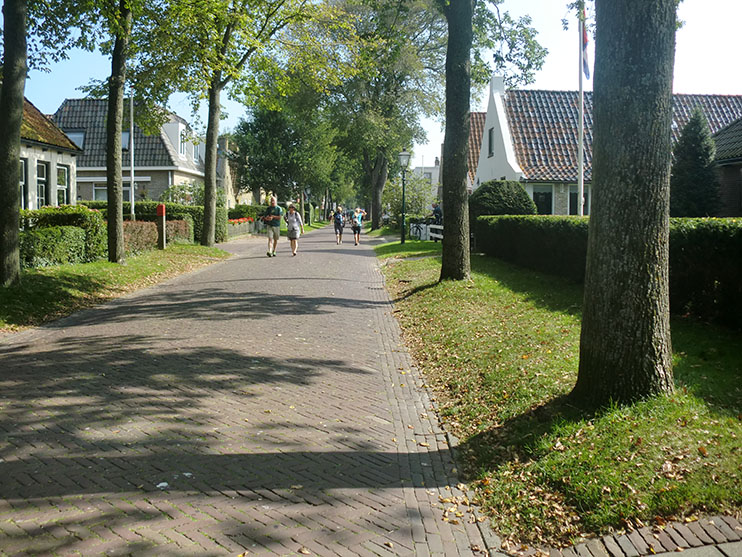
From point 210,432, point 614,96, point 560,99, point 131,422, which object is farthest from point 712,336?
point 560,99

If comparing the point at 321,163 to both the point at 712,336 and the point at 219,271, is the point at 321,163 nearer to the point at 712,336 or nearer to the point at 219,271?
the point at 219,271

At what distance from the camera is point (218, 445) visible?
4992 mm

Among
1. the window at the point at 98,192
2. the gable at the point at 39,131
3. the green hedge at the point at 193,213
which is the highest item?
the gable at the point at 39,131

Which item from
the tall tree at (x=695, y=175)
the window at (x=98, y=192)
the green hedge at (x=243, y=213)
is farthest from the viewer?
the green hedge at (x=243, y=213)

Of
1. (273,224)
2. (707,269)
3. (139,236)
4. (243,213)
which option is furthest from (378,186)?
(707,269)

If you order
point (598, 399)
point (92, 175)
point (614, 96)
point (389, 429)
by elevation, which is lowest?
point (389, 429)

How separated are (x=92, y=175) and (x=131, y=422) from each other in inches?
1581

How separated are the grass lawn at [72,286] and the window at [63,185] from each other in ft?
31.4

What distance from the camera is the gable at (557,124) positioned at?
27766 millimetres

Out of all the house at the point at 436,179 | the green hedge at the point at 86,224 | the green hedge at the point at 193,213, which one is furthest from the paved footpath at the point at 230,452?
the house at the point at 436,179

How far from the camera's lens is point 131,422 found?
5406 millimetres

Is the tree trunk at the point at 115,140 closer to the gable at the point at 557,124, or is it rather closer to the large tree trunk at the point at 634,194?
the large tree trunk at the point at 634,194

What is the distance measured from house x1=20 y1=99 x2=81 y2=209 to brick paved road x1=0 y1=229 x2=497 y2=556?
16159 mm

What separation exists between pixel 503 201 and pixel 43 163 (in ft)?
54.7
